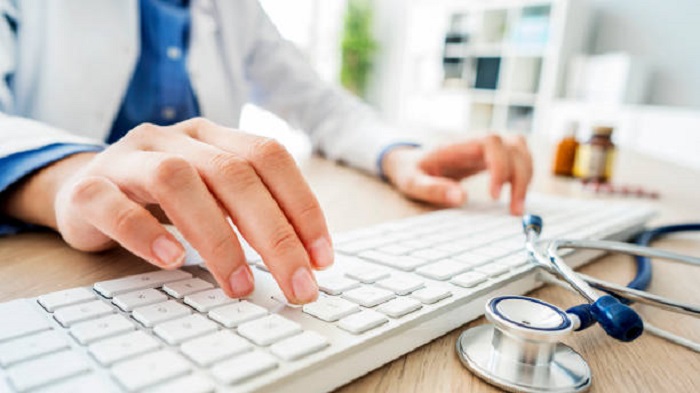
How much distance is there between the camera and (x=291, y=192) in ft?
1.14

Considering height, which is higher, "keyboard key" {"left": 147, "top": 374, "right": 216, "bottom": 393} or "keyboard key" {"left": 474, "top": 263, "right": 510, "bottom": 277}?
"keyboard key" {"left": 474, "top": 263, "right": 510, "bottom": 277}

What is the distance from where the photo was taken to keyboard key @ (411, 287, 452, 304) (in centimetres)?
29

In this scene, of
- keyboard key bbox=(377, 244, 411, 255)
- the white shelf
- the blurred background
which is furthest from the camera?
the white shelf

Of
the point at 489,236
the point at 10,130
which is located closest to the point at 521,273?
the point at 489,236

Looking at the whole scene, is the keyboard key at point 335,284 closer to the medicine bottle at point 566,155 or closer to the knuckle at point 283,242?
the knuckle at point 283,242

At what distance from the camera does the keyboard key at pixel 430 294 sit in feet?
0.94

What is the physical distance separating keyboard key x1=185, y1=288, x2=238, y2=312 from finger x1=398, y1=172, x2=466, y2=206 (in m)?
0.40

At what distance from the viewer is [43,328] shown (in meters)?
0.23

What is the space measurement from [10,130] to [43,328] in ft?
0.97

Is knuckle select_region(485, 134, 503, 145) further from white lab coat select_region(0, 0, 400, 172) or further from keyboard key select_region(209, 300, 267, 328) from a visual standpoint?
keyboard key select_region(209, 300, 267, 328)

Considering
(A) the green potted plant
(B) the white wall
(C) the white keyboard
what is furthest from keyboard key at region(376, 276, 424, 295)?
(A) the green potted plant

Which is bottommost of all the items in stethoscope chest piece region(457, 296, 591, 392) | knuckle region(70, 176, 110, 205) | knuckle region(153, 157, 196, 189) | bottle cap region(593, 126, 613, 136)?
stethoscope chest piece region(457, 296, 591, 392)

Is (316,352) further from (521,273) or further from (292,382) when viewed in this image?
(521,273)

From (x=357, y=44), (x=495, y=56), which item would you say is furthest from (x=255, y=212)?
(x=357, y=44)
